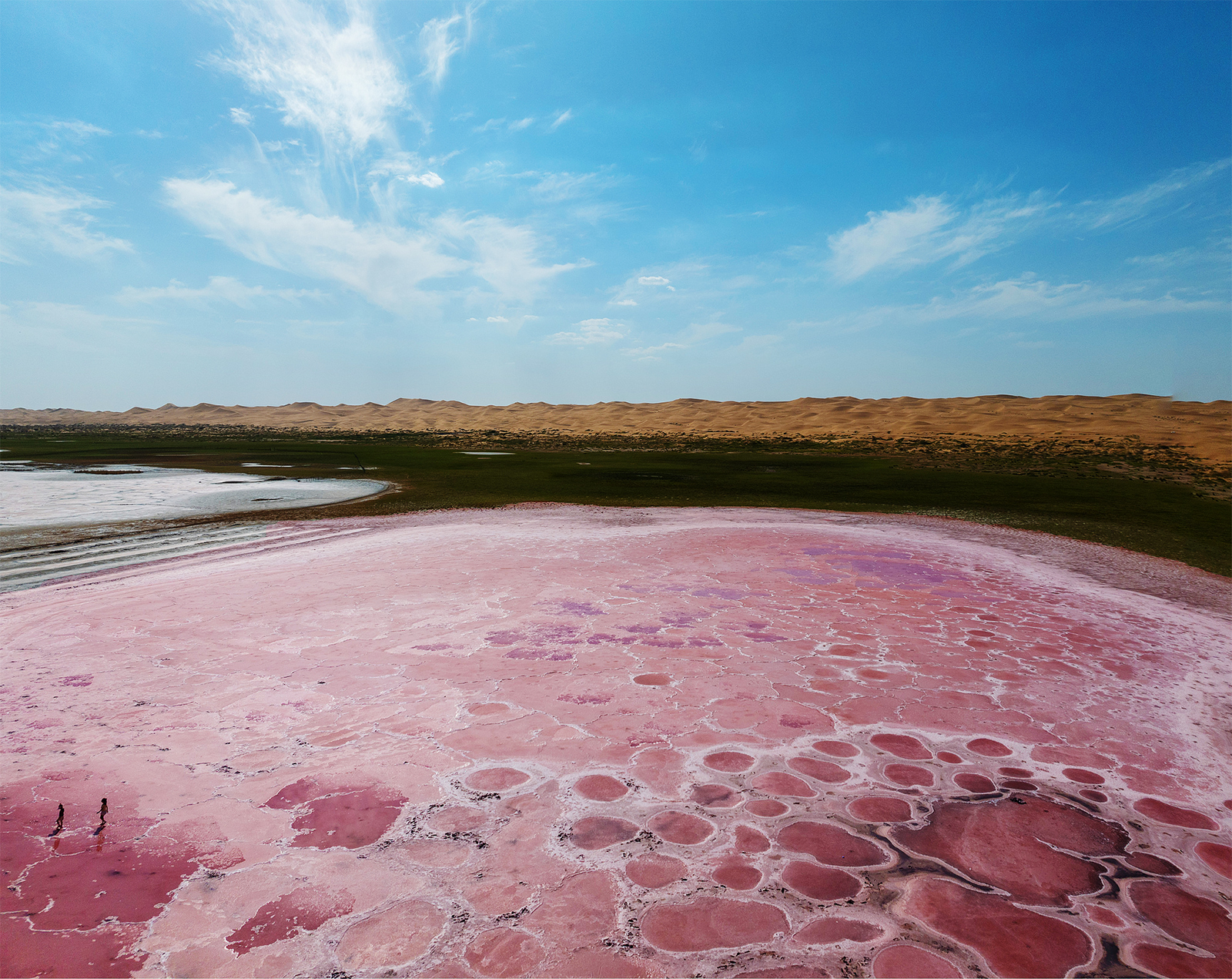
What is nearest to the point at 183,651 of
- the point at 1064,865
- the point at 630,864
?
the point at 630,864

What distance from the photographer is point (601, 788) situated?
4.37 m

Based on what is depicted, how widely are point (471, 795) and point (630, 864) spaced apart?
129cm

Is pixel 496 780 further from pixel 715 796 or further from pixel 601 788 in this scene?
pixel 715 796

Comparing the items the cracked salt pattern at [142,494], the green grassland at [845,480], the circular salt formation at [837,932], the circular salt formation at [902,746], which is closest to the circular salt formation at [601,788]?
the circular salt formation at [837,932]

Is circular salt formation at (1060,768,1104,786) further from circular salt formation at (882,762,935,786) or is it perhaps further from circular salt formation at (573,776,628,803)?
circular salt formation at (573,776,628,803)

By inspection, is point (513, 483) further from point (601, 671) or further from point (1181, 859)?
point (1181, 859)

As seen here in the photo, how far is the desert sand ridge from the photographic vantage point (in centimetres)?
6300

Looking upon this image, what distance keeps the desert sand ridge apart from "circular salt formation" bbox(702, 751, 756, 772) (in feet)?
154

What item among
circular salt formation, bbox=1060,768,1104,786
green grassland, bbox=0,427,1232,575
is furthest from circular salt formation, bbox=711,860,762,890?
green grassland, bbox=0,427,1232,575

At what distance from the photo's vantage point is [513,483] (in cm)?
2520

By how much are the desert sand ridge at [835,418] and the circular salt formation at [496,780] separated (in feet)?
159

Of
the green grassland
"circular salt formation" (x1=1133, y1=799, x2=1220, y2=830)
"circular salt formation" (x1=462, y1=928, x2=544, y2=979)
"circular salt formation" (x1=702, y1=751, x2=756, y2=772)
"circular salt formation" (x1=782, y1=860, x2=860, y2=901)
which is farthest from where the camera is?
the green grassland

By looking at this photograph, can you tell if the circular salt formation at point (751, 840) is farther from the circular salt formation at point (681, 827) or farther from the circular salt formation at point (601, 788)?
the circular salt formation at point (601, 788)

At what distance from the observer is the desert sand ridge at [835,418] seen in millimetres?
62997
